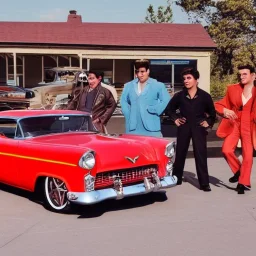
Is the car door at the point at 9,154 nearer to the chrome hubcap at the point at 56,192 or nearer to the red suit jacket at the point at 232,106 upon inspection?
the chrome hubcap at the point at 56,192

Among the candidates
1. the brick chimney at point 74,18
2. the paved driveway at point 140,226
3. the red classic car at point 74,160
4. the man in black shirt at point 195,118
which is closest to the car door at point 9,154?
the red classic car at point 74,160

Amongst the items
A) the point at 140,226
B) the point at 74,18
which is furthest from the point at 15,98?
the point at 140,226

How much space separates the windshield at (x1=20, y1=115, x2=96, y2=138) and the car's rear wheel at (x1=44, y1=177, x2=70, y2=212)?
80 centimetres

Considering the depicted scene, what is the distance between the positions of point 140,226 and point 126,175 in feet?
2.53

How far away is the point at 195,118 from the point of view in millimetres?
7035

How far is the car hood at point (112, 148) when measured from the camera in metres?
5.66

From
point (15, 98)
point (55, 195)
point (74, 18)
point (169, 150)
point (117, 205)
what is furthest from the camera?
point (74, 18)

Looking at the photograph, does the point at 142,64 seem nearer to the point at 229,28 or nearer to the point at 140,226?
the point at 140,226

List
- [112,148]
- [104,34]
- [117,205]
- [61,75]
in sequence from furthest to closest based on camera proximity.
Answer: [104,34], [61,75], [117,205], [112,148]

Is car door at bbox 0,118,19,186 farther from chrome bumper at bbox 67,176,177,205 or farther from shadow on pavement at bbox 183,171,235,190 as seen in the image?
shadow on pavement at bbox 183,171,235,190

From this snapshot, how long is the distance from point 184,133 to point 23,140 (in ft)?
7.25

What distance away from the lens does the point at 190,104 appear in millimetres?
7027

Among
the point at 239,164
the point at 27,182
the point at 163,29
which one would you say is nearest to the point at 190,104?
the point at 239,164

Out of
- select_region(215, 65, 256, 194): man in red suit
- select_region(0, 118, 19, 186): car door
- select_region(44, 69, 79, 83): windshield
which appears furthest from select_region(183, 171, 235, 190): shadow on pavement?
select_region(44, 69, 79, 83): windshield
